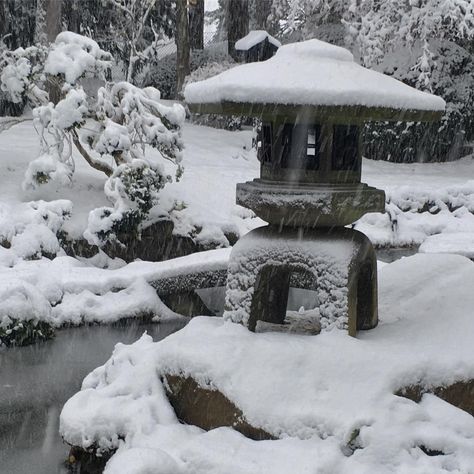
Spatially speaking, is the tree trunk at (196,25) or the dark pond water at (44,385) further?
the tree trunk at (196,25)

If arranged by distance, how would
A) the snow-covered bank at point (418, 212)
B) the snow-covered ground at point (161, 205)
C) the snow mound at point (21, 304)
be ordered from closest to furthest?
the snow mound at point (21, 304), the snow-covered ground at point (161, 205), the snow-covered bank at point (418, 212)

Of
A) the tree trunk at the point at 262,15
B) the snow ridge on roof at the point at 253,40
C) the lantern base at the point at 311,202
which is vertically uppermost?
the tree trunk at the point at 262,15

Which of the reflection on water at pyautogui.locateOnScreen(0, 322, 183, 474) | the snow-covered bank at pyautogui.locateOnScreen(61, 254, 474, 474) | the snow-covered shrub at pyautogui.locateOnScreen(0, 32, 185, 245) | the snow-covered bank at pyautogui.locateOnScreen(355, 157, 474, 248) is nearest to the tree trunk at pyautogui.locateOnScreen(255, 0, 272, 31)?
the snow-covered bank at pyautogui.locateOnScreen(355, 157, 474, 248)

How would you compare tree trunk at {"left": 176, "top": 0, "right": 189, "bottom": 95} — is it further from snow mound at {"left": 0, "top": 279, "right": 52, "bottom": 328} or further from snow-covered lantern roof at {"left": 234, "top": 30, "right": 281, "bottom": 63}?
snow mound at {"left": 0, "top": 279, "right": 52, "bottom": 328}

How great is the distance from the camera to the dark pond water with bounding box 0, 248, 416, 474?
17.1ft

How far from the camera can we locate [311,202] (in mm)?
5078

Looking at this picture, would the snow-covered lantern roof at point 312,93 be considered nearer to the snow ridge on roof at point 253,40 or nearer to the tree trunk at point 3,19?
the snow ridge on roof at point 253,40

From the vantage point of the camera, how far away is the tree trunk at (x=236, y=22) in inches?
835

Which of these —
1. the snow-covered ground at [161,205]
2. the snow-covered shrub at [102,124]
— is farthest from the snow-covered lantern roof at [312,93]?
the snow-covered shrub at [102,124]

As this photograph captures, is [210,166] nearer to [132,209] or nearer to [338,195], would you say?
[132,209]

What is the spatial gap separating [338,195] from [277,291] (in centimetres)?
119

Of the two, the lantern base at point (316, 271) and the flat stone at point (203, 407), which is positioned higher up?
the lantern base at point (316, 271)

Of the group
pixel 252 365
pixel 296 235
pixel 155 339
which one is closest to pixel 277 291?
pixel 296 235

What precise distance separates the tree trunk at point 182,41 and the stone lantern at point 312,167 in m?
14.1
